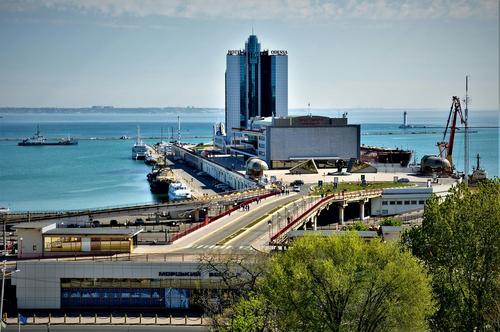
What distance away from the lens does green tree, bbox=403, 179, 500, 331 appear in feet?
79.1

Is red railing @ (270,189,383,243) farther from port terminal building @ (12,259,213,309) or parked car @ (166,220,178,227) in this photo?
port terminal building @ (12,259,213,309)

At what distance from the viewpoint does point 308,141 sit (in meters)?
87.9

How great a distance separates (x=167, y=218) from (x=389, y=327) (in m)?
34.4

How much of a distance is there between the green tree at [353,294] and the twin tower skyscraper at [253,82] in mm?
95219

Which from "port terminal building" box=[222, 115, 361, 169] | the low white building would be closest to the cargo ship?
"port terminal building" box=[222, 115, 361, 169]

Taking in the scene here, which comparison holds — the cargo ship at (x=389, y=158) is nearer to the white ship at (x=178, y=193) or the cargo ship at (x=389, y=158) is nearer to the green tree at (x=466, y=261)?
the white ship at (x=178, y=193)

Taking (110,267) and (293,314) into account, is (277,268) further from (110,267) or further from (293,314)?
(110,267)

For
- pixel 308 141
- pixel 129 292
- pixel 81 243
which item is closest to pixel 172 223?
pixel 81 243

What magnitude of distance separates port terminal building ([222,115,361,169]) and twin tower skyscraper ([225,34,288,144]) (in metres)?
29.2

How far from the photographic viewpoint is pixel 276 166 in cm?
8688

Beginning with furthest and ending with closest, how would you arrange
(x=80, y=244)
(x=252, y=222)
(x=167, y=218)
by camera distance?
(x=167, y=218) < (x=252, y=222) < (x=80, y=244)

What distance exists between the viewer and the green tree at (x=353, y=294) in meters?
22.2

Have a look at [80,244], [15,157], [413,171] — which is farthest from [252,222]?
[15,157]

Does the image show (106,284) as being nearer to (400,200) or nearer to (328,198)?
(328,198)
